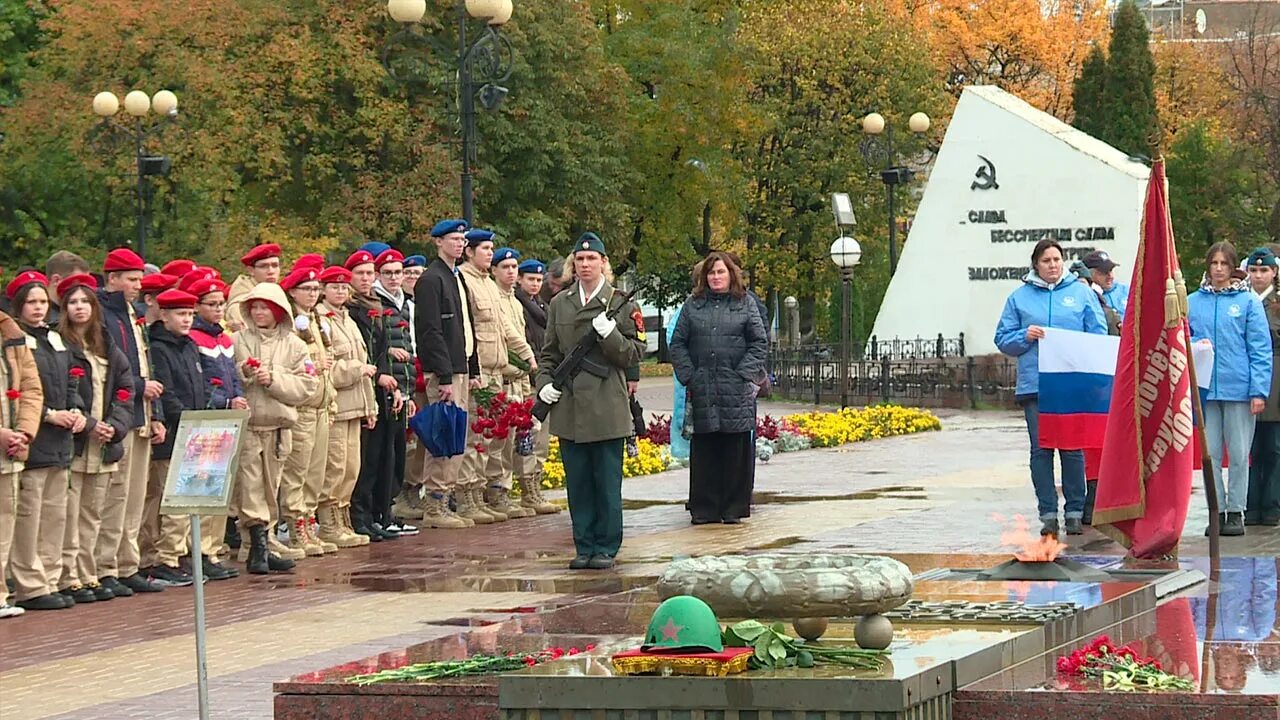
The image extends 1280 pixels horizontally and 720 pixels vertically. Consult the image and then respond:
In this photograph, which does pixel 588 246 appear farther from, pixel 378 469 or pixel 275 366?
pixel 378 469

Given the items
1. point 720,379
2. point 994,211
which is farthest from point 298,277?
point 994,211

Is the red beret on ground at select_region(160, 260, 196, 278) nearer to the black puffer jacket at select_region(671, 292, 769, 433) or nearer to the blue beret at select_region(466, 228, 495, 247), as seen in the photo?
the blue beret at select_region(466, 228, 495, 247)

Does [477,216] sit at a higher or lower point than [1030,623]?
higher

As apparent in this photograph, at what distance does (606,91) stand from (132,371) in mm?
36328

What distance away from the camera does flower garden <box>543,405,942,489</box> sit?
21.4m

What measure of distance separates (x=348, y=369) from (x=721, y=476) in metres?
3.00

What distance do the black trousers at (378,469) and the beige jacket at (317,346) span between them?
2.90 feet

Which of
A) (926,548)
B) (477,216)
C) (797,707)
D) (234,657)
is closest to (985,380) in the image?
(477,216)

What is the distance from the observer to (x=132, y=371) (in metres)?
13.3

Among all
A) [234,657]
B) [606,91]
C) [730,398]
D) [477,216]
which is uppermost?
[606,91]

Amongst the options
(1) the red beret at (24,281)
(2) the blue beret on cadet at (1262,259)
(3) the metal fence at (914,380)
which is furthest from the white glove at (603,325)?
(3) the metal fence at (914,380)

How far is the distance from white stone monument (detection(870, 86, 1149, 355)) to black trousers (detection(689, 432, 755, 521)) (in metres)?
22.7

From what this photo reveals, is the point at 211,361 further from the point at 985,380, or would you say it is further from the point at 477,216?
the point at 477,216

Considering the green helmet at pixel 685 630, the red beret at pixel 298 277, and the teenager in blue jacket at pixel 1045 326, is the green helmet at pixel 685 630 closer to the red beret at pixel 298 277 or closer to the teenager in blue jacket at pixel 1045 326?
the teenager in blue jacket at pixel 1045 326
